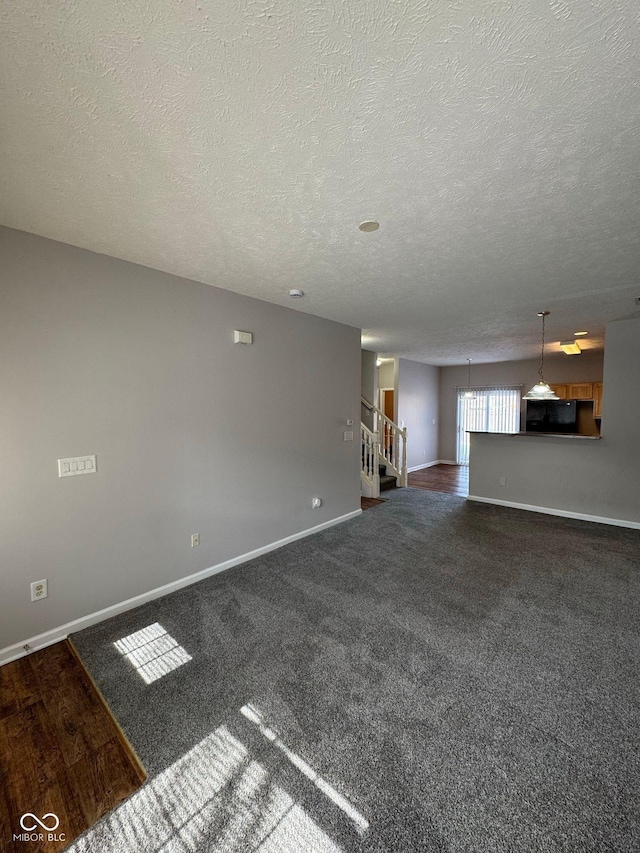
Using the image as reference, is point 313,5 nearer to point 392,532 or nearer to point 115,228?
point 115,228

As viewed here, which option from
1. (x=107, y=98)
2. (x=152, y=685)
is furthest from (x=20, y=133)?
(x=152, y=685)

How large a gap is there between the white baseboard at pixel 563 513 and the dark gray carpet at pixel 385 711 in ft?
5.55

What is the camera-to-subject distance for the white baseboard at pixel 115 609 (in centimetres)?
216

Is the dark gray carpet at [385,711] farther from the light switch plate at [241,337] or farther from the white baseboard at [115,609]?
the light switch plate at [241,337]

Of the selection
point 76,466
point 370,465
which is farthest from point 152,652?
point 370,465

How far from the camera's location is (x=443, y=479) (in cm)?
742

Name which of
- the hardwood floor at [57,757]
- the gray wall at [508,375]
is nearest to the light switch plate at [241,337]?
Result: the hardwood floor at [57,757]

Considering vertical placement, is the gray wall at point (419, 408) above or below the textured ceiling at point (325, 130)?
below

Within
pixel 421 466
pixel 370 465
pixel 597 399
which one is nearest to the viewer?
pixel 370 465

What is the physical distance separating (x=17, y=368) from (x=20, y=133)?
4.29 feet

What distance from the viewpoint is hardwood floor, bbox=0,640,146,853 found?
1.29 m

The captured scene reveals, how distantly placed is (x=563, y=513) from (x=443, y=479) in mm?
2636

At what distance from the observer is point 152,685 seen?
1.91 metres

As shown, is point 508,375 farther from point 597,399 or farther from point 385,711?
point 385,711
